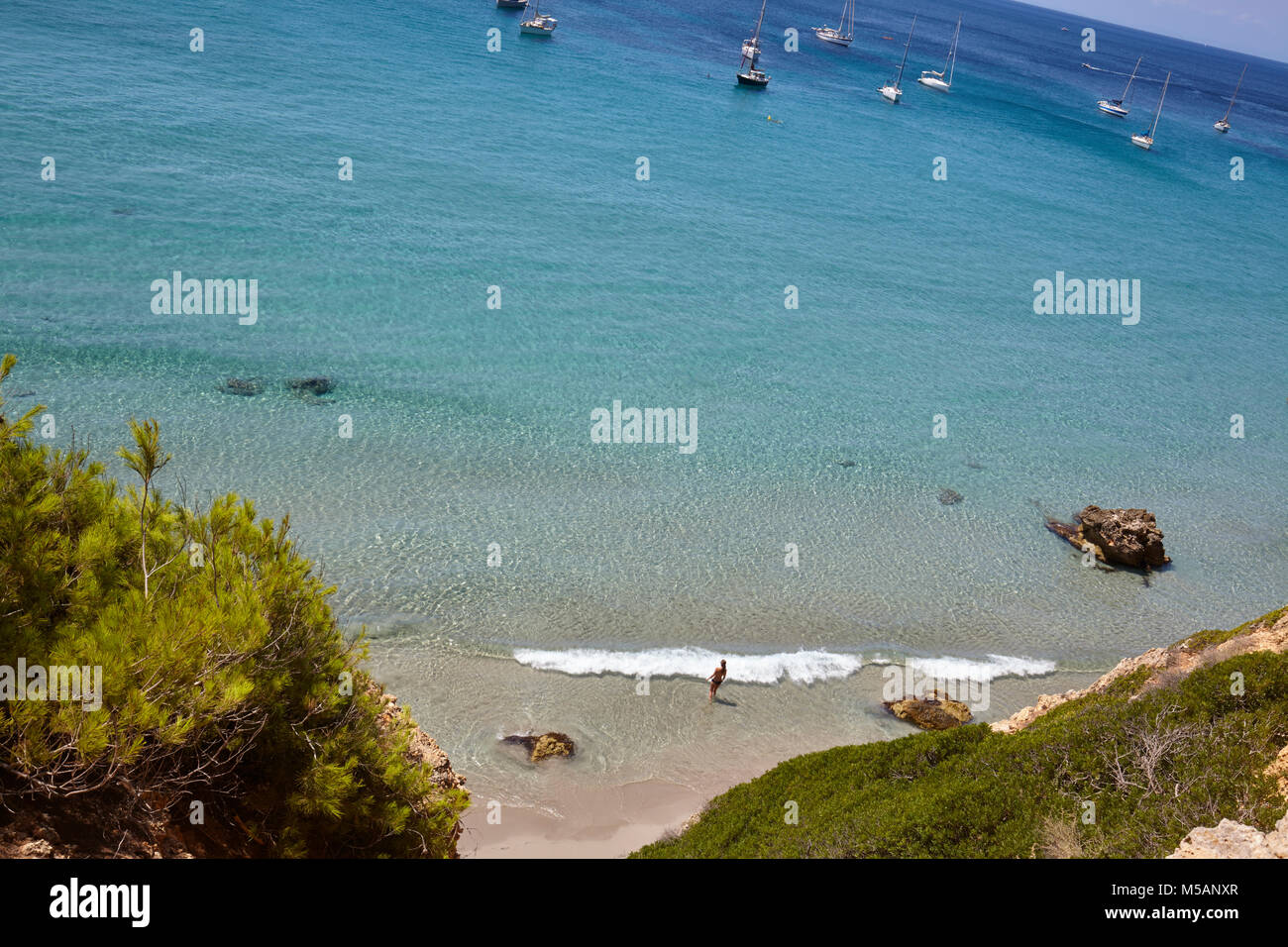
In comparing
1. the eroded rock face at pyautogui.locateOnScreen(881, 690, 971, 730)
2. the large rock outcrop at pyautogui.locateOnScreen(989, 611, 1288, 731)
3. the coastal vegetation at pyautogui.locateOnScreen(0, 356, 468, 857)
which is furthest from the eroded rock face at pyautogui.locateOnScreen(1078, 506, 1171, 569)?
the coastal vegetation at pyautogui.locateOnScreen(0, 356, 468, 857)

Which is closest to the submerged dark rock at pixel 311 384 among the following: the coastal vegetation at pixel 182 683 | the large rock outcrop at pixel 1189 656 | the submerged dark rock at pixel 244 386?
the submerged dark rock at pixel 244 386

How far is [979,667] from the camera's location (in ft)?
A: 62.2

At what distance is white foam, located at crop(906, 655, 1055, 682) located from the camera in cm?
1856

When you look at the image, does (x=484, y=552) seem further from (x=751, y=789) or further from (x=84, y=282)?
(x=84, y=282)

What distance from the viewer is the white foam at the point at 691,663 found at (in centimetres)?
1728

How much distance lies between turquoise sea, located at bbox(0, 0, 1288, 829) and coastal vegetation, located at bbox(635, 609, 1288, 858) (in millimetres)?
3706

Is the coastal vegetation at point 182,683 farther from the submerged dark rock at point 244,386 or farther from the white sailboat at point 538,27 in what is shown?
the white sailboat at point 538,27

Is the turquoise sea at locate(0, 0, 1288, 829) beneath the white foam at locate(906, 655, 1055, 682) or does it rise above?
above

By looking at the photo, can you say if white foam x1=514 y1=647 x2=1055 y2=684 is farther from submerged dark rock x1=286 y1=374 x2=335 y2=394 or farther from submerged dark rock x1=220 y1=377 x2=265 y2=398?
submerged dark rock x1=220 y1=377 x2=265 y2=398

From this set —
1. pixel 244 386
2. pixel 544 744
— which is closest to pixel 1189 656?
pixel 544 744

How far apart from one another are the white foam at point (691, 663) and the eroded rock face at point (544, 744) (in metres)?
2.03

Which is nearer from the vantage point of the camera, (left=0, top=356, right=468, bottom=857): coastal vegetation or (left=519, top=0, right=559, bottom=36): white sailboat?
(left=0, top=356, right=468, bottom=857): coastal vegetation
